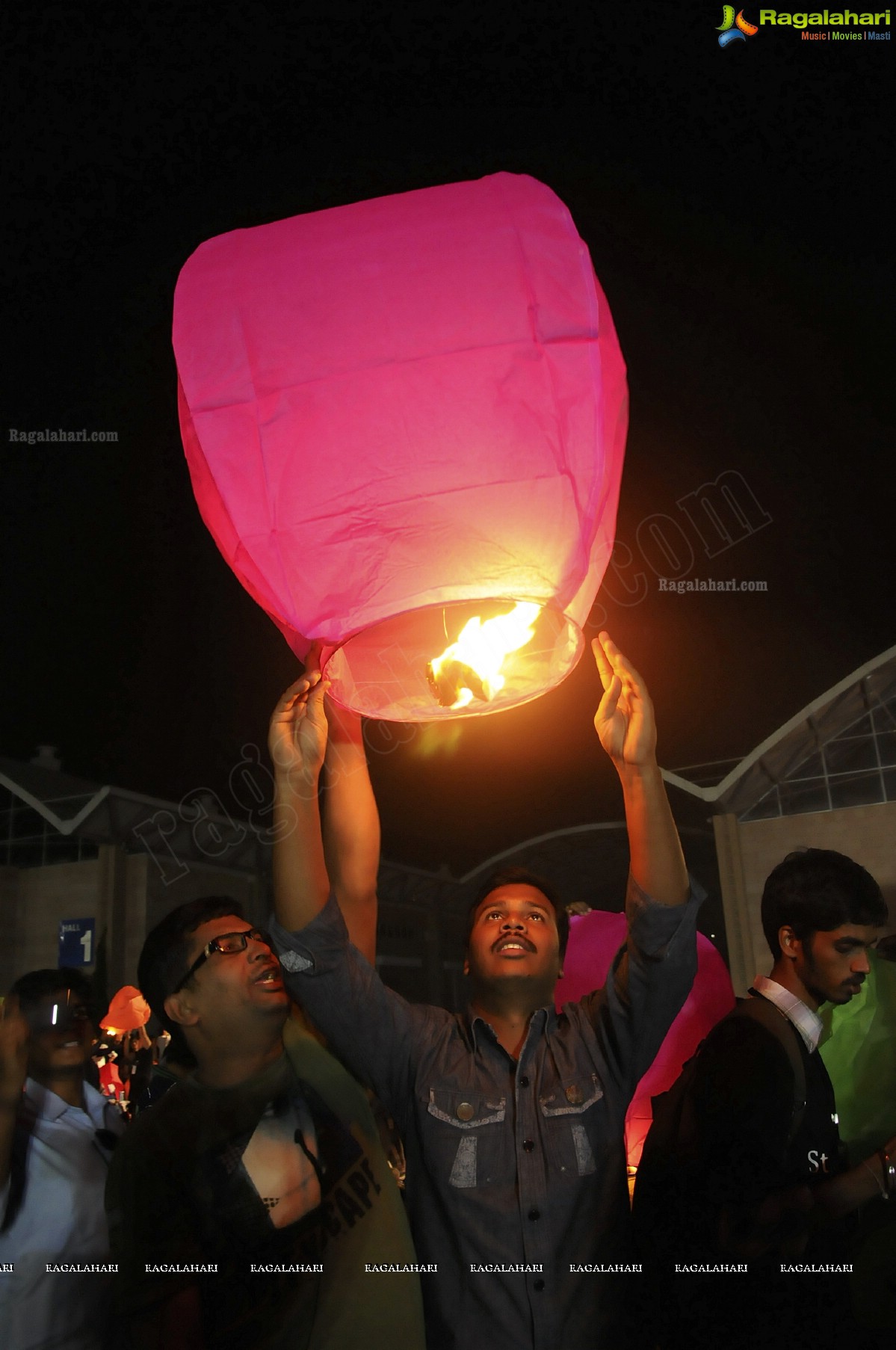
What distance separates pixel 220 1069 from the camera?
74.5 inches

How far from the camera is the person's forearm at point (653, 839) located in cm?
174

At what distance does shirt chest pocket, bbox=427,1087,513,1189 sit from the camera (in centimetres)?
166

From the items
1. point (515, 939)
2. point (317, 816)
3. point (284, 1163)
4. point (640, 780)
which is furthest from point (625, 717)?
point (284, 1163)

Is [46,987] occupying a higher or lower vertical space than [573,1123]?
higher

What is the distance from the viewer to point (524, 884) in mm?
2010

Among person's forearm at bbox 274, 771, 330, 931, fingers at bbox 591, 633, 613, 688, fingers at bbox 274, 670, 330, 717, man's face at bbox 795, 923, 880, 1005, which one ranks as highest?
fingers at bbox 591, 633, 613, 688

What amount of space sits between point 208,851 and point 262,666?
8318 millimetres

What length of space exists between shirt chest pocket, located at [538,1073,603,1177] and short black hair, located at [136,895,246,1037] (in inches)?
30.0

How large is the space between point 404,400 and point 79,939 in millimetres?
11654

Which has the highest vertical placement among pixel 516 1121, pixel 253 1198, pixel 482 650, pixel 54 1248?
pixel 482 650

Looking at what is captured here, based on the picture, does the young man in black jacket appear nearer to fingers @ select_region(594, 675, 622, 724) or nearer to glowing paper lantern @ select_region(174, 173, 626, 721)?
fingers @ select_region(594, 675, 622, 724)

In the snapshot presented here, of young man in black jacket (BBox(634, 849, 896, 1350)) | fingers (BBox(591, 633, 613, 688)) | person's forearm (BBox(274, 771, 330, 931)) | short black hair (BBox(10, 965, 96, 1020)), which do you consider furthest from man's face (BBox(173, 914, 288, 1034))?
fingers (BBox(591, 633, 613, 688))

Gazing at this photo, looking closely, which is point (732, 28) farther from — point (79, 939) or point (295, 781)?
point (79, 939)

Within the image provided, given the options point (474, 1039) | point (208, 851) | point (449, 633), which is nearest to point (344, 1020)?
point (474, 1039)
